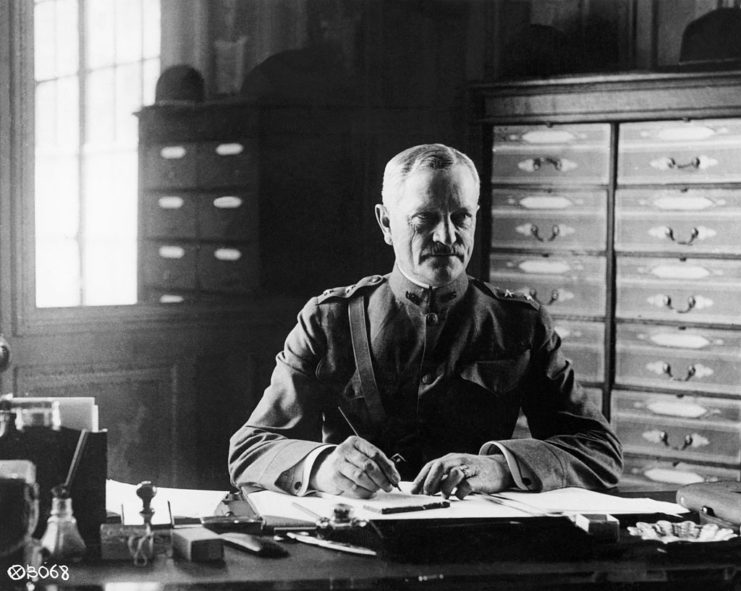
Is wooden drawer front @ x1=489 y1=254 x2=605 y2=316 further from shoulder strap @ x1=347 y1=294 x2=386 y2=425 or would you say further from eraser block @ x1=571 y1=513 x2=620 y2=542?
eraser block @ x1=571 y1=513 x2=620 y2=542

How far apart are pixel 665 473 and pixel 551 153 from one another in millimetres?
1412

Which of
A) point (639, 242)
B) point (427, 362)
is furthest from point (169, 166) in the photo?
point (427, 362)

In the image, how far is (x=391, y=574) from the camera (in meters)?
1.71

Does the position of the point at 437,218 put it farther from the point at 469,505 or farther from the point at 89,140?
the point at 89,140

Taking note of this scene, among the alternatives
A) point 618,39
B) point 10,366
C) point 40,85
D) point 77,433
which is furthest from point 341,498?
point 618,39

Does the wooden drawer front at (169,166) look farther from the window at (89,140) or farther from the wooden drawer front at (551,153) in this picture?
the wooden drawer front at (551,153)

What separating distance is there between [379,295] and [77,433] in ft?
3.54

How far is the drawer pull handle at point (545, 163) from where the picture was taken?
15.8ft

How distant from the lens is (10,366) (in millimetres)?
4535

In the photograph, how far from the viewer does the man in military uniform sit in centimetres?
254

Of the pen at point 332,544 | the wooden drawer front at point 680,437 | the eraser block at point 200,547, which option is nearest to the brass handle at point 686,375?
the wooden drawer front at point 680,437

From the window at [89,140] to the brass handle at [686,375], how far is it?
2.31 meters

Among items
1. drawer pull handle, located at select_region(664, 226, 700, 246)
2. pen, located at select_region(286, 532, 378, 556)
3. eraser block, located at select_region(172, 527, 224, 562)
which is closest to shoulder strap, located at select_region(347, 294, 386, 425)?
pen, located at select_region(286, 532, 378, 556)

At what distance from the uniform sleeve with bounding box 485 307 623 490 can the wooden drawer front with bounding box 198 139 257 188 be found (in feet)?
8.66
